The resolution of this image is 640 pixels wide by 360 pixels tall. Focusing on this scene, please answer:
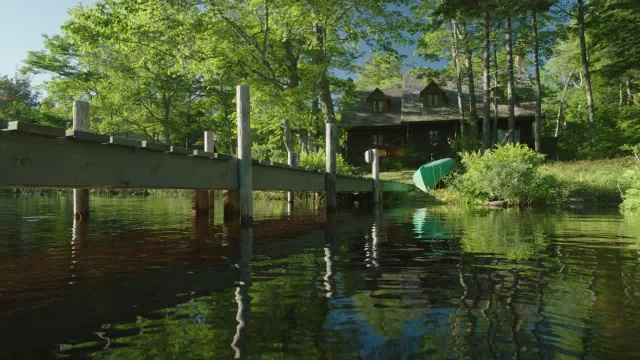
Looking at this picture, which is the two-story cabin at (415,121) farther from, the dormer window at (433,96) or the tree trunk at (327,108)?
the tree trunk at (327,108)

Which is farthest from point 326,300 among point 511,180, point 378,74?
point 378,74

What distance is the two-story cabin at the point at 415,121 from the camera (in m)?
35.8

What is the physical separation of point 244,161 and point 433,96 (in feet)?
100

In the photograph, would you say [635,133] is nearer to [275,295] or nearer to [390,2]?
[390,2]

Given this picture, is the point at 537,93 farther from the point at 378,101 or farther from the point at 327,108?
the point at 327,108

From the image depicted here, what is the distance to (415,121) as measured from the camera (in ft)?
119

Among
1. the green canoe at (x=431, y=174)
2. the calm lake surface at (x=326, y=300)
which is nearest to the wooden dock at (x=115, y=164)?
the calm lake surface at (x=326, y=300)

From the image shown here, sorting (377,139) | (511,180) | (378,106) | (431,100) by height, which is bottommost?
(511,180)

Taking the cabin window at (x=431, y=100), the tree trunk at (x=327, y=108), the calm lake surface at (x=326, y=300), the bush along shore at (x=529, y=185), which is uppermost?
the cabin window at (x=431, y=100)

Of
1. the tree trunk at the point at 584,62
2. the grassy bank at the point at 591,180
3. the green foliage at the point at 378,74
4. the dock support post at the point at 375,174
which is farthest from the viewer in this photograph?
the green foliage at the point at 378,74

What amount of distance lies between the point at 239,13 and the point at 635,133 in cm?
2365

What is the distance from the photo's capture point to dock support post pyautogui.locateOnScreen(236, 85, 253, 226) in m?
10.2

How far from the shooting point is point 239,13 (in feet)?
68.7

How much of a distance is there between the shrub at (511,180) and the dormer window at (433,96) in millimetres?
19457
